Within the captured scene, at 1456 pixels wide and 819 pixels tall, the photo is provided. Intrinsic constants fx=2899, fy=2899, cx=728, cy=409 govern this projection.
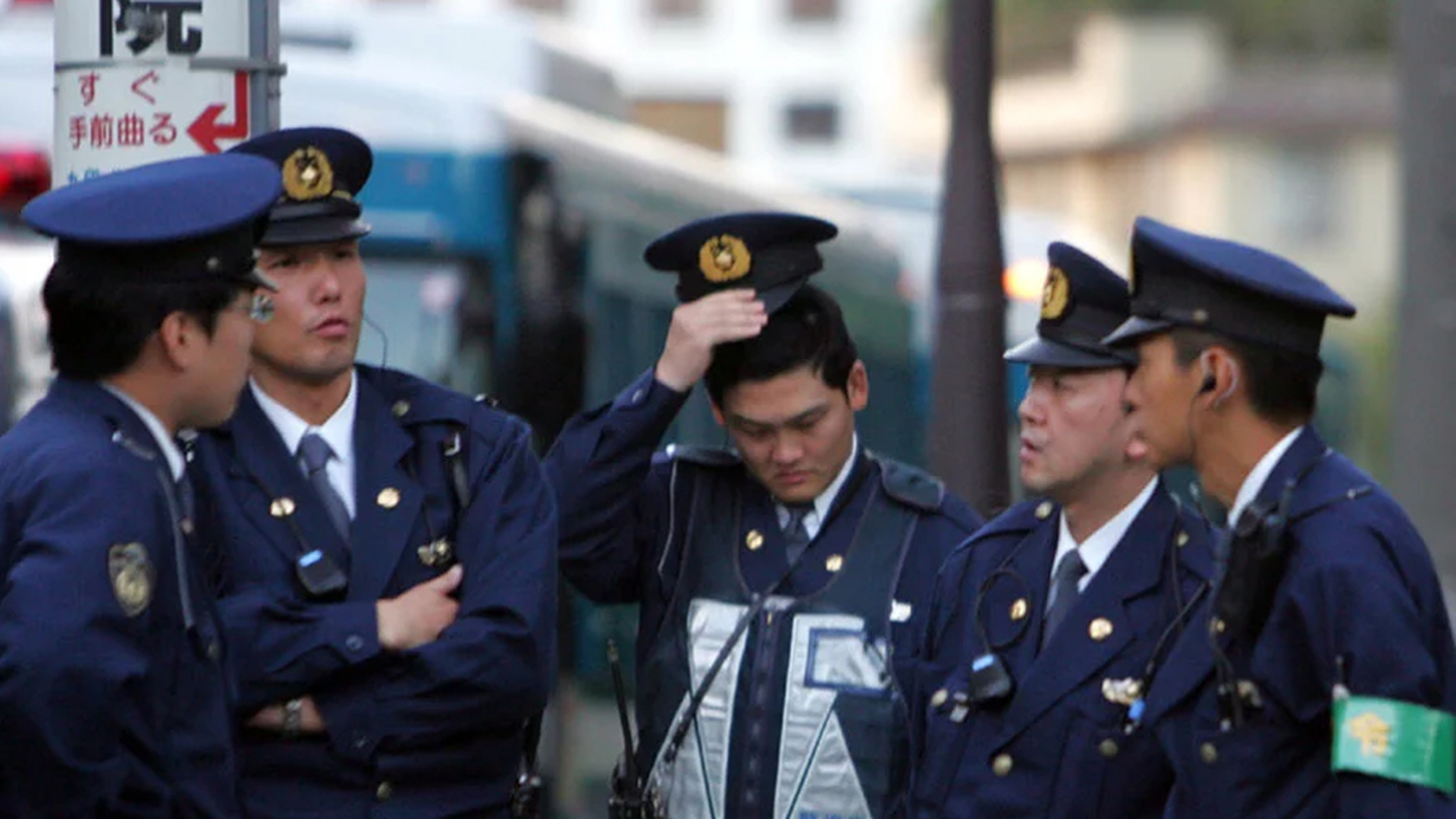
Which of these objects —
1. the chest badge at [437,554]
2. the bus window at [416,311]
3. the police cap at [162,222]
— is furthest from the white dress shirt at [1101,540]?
the bus window at [416,311]

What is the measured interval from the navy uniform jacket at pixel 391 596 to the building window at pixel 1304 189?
6202 centimetres

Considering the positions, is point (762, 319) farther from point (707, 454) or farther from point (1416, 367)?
point (1416, 367)

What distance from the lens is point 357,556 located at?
5.34 metres

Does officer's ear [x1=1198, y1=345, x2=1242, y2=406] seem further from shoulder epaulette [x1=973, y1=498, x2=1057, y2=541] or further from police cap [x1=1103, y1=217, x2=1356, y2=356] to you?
shoulder epaulette [x1=973, y1=498, x2=1057, y2=541]

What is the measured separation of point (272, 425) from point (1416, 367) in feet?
25.0

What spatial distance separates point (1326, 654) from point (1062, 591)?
1076 mm

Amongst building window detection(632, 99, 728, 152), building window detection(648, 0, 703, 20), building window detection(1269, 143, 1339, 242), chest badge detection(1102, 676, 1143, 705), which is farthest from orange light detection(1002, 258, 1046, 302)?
building window detection(648, 0, 703, 20)

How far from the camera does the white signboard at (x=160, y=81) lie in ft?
19.5

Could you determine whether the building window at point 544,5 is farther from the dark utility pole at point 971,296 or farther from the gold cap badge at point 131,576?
the gold cap badge at point 131,576

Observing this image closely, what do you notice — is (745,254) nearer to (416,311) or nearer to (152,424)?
(152,424)

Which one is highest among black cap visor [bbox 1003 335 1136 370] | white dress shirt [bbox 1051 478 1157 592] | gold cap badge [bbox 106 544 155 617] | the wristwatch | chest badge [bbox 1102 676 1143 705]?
black cap visor [bbox 1003 335 1136 370]

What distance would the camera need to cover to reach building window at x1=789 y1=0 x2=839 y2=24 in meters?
80.7

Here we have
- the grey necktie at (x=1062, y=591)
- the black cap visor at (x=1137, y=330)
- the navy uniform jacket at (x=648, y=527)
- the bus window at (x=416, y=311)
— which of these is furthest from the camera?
the bus window at (x=416, y=311)

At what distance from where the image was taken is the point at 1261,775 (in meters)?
4.50
